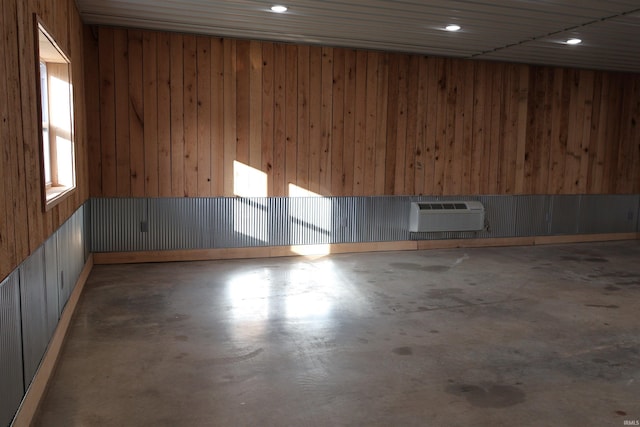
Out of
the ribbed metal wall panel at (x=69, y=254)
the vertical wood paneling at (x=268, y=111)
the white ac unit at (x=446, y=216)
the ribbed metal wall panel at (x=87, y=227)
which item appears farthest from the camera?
the white ac unit at (x=446, y=216)

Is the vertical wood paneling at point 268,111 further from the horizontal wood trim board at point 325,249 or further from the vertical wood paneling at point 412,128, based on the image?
the vertical wood paneling at point 412,128

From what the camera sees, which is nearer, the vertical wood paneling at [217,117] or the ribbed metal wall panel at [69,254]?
the ribbed metal wall panel at [69,254]

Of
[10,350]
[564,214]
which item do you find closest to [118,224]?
[10,350]

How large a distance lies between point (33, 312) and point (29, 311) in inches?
4.0

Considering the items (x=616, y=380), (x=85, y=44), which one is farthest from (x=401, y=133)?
(x=616, y=380)

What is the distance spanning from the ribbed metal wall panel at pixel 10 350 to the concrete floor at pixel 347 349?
394 mm

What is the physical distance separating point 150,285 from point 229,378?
2.31 meters

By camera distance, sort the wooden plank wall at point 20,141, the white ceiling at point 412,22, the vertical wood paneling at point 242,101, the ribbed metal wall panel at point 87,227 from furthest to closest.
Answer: the vertical wood paneling at point 242,101, the ribbed metal wall panel at point 87,227, the white ceiling at point 412,22, the wooden plank wall at point 20,141

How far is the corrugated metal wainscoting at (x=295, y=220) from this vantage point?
19.5 feet

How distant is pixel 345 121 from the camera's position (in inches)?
265

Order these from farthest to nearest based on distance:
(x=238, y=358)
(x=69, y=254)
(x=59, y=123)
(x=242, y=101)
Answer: (x=242, y=101) < (x=59, y=123) < (x=69, y=254) < (x=238, y=358)

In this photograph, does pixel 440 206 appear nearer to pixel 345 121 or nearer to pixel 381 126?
pixel 381 126

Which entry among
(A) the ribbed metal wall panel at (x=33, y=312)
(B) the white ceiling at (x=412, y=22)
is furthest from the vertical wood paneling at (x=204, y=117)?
(A) the ribbed metal wall panel at (x=33, y=312)

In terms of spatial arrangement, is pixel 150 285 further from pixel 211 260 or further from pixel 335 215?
pixel 335 215
